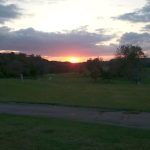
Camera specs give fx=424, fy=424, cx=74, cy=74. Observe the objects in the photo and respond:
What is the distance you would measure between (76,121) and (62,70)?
8120 centimetres

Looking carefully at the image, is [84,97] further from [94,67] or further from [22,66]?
[22,66]

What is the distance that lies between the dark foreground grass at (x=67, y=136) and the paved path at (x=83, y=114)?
128 centimetres

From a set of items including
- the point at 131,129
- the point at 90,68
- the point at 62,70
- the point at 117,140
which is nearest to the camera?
the point at 117,140

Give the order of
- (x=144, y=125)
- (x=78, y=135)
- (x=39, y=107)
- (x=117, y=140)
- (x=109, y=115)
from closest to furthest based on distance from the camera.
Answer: (x=117, y=140) → (x=78, y=135) → (x=144, y=125) → (x=109, y=115) → (x=39, y=107)

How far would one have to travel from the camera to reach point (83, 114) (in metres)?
16.3

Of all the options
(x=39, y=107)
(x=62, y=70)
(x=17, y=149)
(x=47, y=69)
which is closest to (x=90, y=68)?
(x=47, y=69)

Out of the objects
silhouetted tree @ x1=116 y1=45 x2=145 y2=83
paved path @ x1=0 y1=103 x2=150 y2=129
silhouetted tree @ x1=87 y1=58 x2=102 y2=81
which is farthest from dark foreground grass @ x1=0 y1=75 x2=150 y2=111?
silhouetted tree @ x1=116 y1=45 x2=145 y2=83

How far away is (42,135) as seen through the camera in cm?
1102

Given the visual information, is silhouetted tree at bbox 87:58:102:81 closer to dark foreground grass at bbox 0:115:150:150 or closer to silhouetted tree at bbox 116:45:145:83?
silhouetted tree at bbox 116:45:145:83

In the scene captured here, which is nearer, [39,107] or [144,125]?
[144,125]

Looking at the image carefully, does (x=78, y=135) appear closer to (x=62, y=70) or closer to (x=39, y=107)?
(x=39, y=107)

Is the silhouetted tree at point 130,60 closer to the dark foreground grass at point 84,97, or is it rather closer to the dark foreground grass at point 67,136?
the dark foreground grass at point 84,97

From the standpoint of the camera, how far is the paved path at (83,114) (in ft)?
46.4

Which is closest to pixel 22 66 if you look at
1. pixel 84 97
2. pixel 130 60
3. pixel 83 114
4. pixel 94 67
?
pixel 94 67
